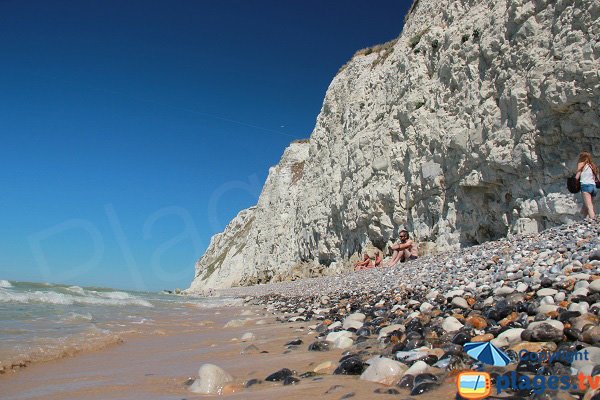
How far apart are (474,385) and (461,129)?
13.4 m

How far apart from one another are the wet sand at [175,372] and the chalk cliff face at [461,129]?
29.4ft

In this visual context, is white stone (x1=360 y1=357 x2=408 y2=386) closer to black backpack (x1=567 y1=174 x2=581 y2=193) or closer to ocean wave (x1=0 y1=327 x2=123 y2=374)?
ocean wave (x1=0 y1=327 x2=123 y2=374)

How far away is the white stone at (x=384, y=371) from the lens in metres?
2.63

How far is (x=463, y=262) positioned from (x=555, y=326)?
18.1ft

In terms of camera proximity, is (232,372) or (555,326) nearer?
(555,326)

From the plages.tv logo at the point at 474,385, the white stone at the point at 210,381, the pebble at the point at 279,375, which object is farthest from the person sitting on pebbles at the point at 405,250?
the plages.tv logo at the point at 474,385

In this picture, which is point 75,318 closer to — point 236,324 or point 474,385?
point 236,324

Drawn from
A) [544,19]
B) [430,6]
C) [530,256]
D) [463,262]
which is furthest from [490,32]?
[530,256]

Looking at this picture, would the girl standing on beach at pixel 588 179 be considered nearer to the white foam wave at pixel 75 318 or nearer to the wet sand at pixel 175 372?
the wet sand at pixel 175 372

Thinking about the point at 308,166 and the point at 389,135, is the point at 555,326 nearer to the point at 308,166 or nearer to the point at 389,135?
the point at 389,135

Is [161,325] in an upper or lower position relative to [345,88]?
lower

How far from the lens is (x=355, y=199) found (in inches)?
842

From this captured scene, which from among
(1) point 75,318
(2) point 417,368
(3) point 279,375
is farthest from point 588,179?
(1) point 75,318

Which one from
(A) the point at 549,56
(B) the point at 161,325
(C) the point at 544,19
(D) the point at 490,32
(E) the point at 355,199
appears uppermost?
(D) the point at 490,32
